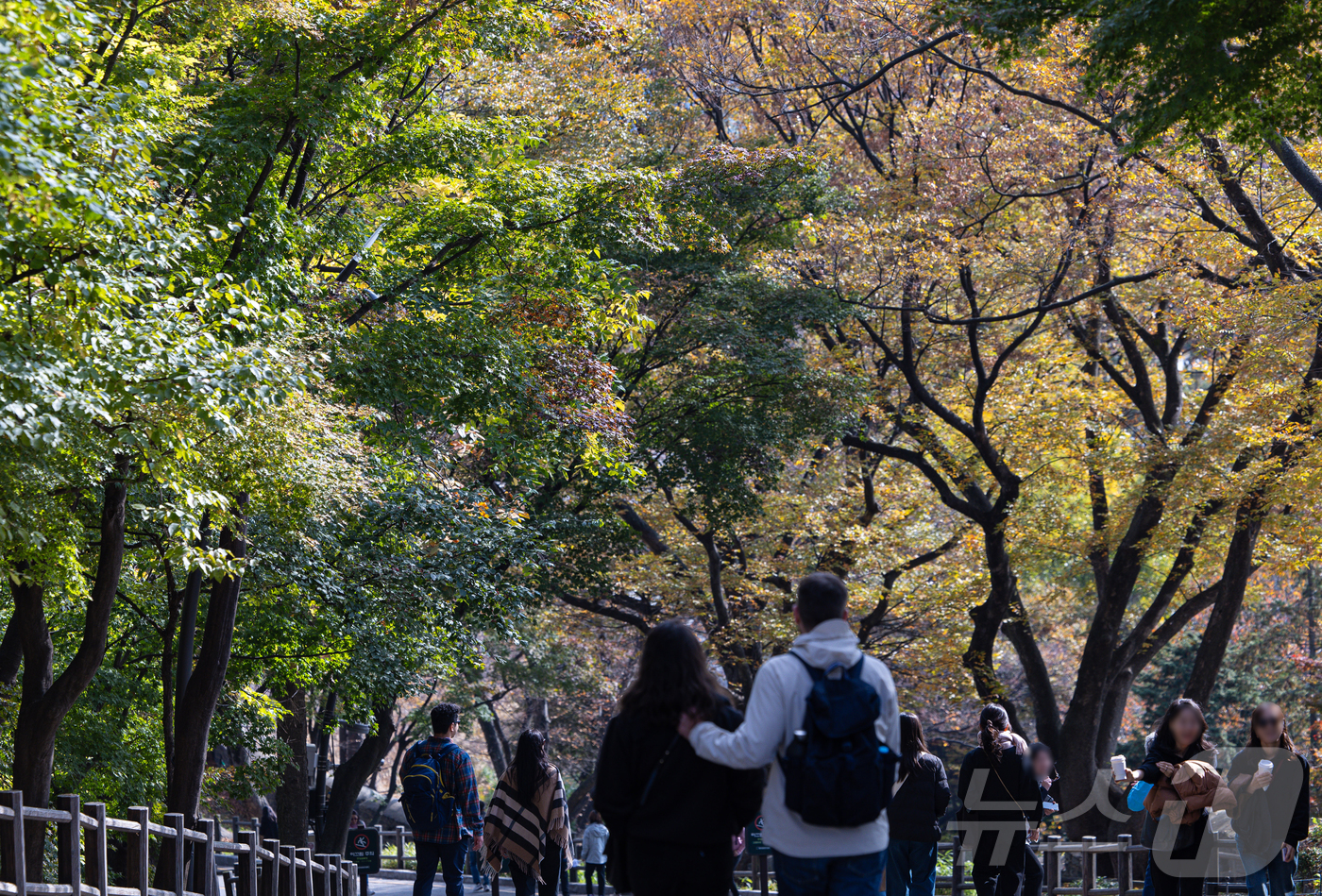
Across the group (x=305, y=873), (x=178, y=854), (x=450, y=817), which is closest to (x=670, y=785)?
(x=450, y=817)

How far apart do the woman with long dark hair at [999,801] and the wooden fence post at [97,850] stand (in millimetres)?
5585

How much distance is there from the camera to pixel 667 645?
4230mm

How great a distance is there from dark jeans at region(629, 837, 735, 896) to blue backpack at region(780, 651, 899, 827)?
0.42 m

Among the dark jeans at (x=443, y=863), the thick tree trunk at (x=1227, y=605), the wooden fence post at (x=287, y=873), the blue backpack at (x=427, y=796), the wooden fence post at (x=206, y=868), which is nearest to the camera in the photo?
the blue backpack at (x=427, y=796)

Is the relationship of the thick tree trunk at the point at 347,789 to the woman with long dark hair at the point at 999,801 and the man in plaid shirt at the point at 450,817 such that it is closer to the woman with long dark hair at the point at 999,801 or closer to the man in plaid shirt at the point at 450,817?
the man in plaid shirt at the point at 450,817

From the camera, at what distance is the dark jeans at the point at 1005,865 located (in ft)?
26.0

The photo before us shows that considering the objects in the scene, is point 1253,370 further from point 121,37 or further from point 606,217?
point 121,37

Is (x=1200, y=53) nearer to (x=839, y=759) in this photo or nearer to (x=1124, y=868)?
(x=839, y=759)

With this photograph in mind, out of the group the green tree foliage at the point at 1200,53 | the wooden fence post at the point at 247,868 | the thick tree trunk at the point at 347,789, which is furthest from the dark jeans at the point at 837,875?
the thick tree trunk at the point at 347,789

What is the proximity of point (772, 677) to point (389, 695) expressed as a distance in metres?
10.5

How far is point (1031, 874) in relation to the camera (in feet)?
27.1

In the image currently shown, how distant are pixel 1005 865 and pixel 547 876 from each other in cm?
308

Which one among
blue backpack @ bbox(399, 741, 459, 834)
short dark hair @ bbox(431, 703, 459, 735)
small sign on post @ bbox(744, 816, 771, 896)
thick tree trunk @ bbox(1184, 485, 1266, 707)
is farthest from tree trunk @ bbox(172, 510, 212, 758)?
thick tree trunk @ bbox(1184, 485, 1266, 707)

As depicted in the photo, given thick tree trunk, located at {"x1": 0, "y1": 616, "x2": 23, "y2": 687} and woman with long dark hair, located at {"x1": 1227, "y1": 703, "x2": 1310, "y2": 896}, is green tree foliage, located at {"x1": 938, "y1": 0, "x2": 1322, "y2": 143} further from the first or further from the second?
thick tree trunk, located at {"x1": 0, "y1": 616, "x2": 23, "y2": 687}
